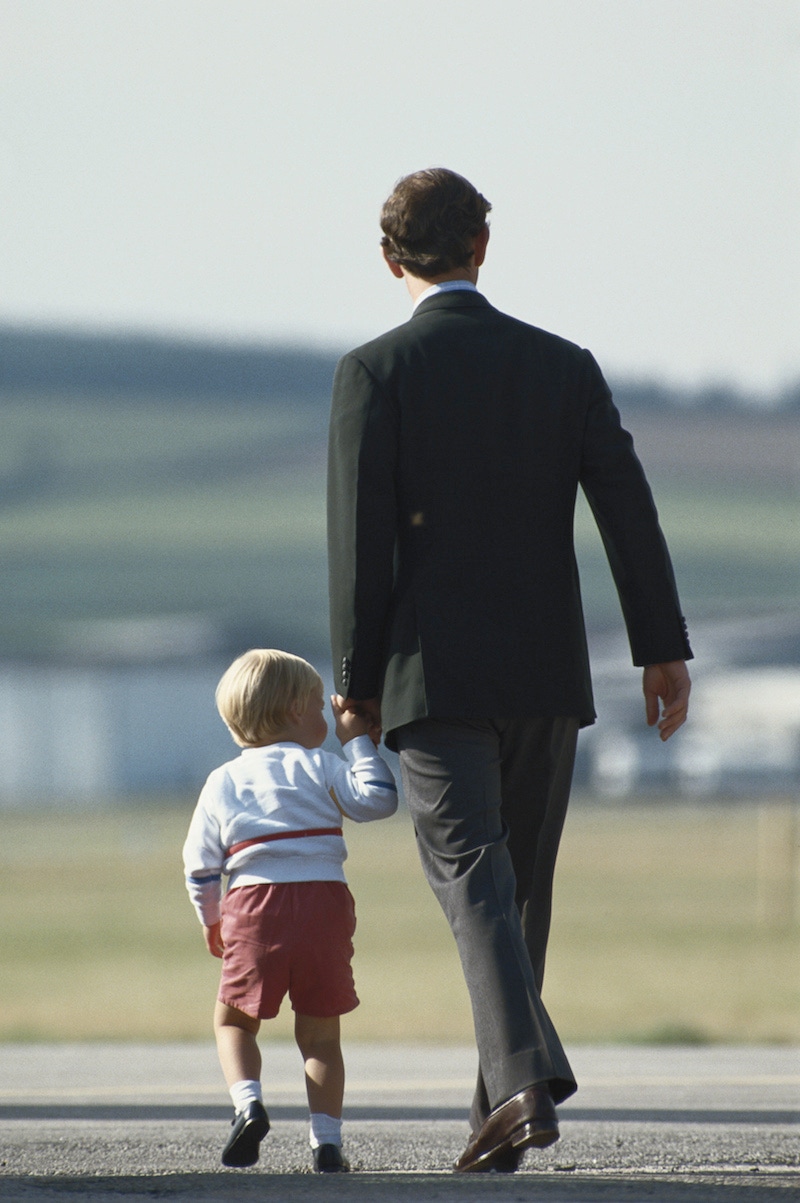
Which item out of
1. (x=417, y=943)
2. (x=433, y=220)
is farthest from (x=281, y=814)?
(x=417, y=943)

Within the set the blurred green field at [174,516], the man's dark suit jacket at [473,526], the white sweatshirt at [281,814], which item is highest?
the blurred green field at [174,516]

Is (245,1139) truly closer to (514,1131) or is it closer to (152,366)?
(514,1131)

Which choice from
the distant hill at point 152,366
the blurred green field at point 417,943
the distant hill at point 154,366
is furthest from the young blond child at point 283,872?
the distant hill at point 152,366

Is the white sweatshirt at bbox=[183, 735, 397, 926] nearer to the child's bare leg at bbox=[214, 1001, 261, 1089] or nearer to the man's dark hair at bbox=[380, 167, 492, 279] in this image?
the child's bare leg at bbox=[214, 1001, 261, 1089]

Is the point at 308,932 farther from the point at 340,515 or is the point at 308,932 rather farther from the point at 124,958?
the point at 124,958

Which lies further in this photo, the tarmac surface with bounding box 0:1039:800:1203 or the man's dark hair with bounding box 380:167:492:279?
the man's dark hair with bounding box 380:167:492:279

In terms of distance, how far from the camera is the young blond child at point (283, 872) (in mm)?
3516

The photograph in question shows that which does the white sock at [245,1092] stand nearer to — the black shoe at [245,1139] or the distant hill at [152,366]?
the black shoe at [245,1139]

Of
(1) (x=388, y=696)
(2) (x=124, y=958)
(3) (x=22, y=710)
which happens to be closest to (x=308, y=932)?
(1) (x=388, y=696)

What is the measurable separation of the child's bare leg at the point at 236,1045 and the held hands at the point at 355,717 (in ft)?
1.78

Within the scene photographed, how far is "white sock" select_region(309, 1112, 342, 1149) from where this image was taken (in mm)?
3539

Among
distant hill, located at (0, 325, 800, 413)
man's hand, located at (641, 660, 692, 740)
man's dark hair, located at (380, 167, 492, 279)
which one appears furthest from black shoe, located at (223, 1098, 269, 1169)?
distant hill, located at (0, 325, 800, 413)

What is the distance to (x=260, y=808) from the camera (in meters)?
3.53

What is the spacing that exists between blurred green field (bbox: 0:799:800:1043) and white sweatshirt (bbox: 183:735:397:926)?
593cm
